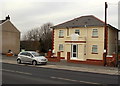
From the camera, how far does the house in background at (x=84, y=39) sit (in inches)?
1388

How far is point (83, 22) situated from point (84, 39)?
3404 mm

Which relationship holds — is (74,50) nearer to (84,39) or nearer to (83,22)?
(84,39)

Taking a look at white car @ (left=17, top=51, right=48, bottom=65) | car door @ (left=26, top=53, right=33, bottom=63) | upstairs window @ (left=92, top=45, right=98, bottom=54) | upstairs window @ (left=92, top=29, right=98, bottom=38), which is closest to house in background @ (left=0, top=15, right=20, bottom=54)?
upstairs window @ (left=92, top=45, right=98, bottom=54)

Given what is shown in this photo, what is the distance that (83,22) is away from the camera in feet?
123

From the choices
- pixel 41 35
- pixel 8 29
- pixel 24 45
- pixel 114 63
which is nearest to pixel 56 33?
pixel 114 63

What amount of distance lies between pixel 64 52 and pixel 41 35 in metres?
43.3

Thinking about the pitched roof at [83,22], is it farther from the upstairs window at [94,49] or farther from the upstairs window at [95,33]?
the upstairs window at [94,49]

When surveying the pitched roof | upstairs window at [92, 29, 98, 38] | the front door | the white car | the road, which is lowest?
the road

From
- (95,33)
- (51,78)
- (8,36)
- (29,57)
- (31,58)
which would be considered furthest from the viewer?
(8,36)

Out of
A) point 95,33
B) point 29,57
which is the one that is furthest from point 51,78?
point 95,33

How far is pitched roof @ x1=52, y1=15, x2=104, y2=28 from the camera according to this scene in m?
35.9

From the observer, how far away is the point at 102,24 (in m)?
34.6

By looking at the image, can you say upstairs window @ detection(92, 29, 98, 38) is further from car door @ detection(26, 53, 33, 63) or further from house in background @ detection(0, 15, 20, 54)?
house in background @ detection(0, 15, 20, 54)

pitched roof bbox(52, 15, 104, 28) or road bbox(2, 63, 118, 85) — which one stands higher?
pitched roof bbox(52, 15, 104, 28)
